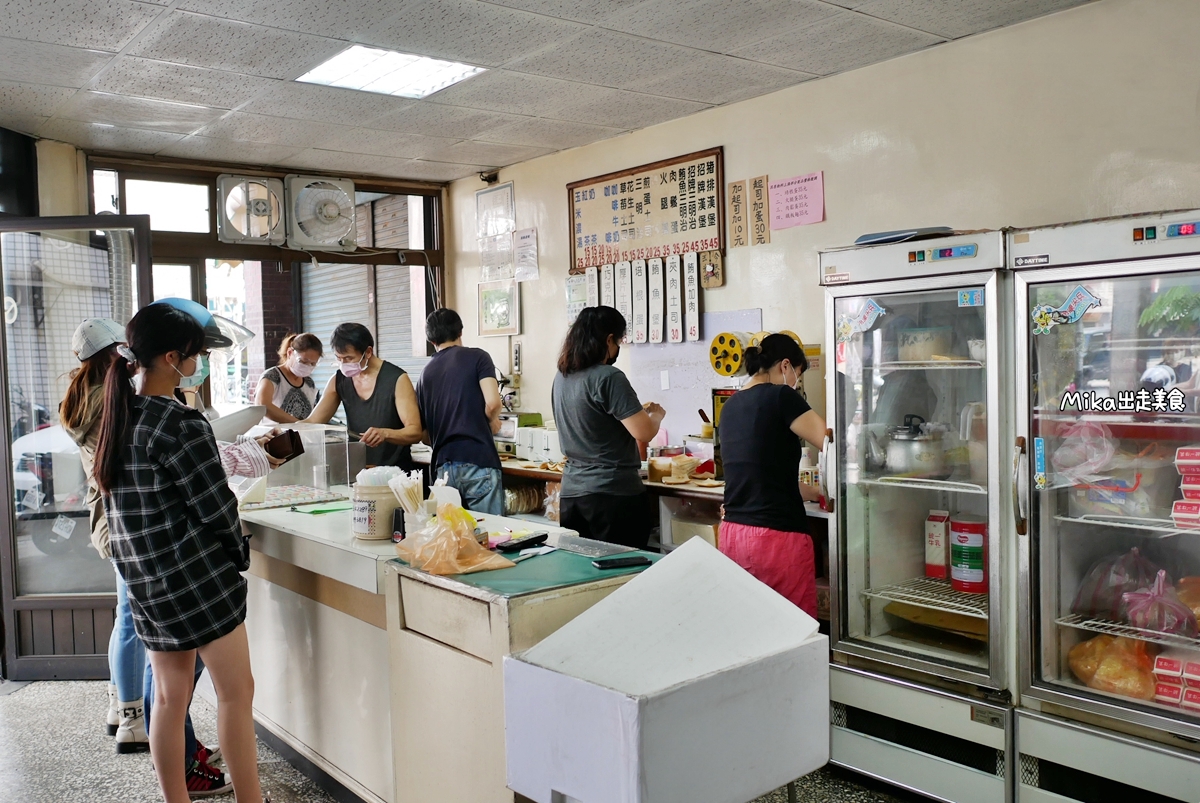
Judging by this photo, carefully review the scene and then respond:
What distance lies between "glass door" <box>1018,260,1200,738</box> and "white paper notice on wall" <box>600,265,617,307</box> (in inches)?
113

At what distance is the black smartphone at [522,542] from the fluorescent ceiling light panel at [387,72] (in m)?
2.22

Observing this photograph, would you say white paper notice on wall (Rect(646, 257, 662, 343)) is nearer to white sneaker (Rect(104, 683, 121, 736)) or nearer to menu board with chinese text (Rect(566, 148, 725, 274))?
menu board with chinese text (Rect(566, 148, 725, 274))

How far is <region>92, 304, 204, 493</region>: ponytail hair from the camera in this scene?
8.03 ft

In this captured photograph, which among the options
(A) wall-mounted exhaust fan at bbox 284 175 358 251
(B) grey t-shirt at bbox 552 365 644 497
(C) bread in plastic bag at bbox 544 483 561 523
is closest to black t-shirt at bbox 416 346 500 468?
(B) grey t-shirt at bbox 552 365 644 497

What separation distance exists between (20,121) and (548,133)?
2.72 metres

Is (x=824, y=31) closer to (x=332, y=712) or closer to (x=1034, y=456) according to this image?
(x=1034, y=456)

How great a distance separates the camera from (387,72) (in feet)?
13.6

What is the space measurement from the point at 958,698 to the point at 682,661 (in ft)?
5.12

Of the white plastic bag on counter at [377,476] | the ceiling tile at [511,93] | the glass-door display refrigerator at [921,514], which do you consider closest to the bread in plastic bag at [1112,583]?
the glass-door display refrigerator at [921,514]

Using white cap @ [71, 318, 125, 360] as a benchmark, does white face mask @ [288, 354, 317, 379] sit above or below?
below

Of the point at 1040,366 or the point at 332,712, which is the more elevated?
the point at 1040,366

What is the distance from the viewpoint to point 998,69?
364cm

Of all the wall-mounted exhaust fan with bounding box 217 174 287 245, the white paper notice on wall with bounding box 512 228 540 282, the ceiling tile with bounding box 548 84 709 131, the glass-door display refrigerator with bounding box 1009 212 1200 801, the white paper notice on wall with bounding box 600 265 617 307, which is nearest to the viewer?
the glass-door display refrigerator with bounding box 1009 212 1200 801

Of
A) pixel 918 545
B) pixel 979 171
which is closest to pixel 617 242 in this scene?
pixel 979 171
